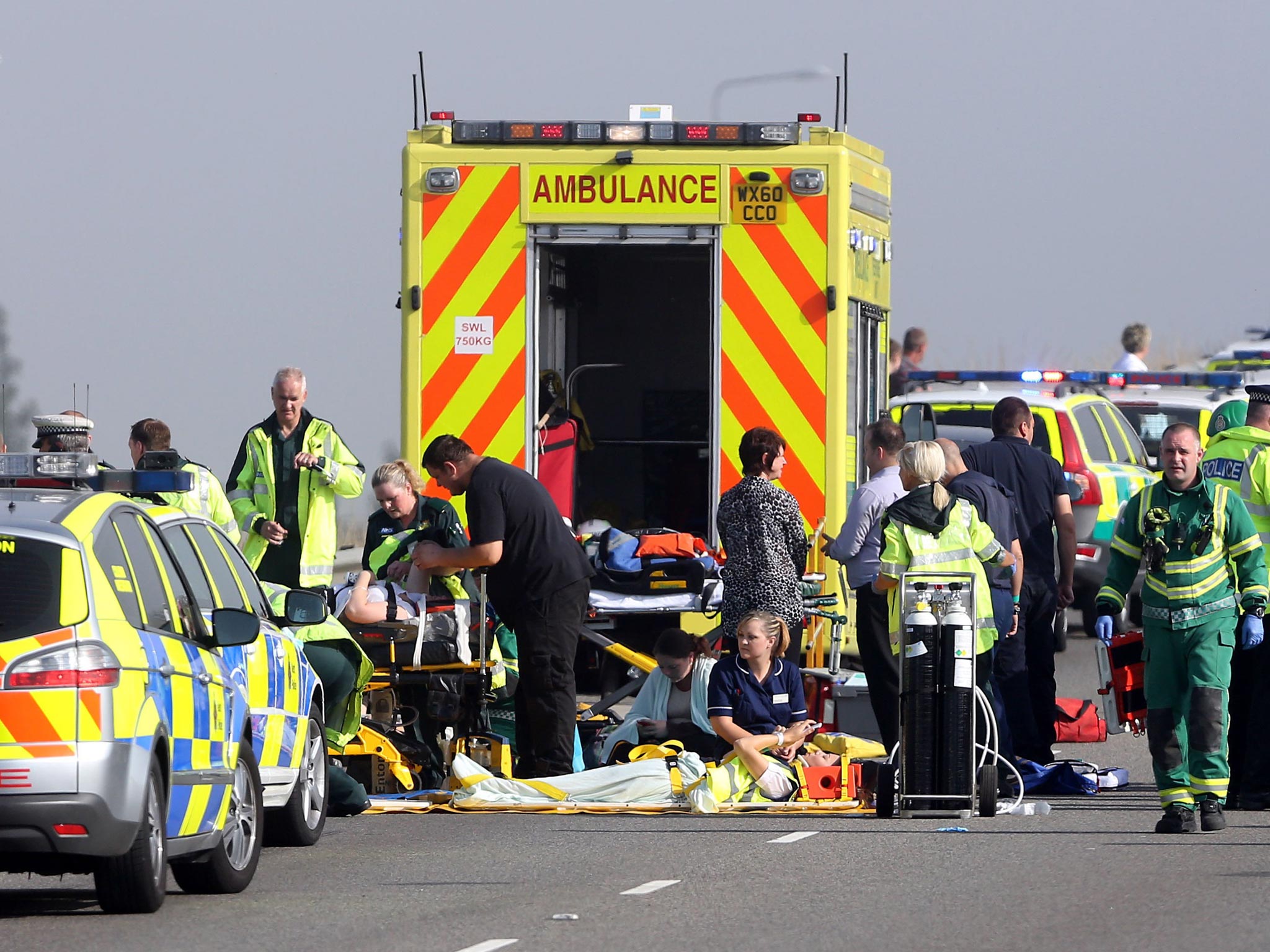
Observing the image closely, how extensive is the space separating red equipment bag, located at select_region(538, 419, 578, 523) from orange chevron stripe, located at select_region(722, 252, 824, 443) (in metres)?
1.76

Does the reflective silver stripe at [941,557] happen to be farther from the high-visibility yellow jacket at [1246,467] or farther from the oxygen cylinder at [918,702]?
the high-visibility yellow jacket at [1246,467]

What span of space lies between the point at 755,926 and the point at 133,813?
1.93 m

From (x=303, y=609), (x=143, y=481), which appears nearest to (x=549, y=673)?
(x=303, y=609)

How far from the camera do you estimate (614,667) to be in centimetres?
1485

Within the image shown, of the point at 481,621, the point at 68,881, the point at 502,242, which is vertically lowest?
the point at 68,881

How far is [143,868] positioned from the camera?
25.4 ft

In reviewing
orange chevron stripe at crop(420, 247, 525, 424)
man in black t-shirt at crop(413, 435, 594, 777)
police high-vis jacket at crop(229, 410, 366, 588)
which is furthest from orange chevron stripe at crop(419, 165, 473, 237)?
man in black t-shirt at crop(413, 435, 594, 777)

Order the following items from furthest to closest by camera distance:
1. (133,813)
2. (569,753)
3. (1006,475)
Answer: (1006,475), (569,753), (133,813)

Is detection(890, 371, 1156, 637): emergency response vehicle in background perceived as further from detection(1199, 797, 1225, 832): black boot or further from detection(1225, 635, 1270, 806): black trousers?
detection(1199, 797, 1225, 832): black boot

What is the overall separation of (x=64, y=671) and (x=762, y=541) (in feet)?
17.4

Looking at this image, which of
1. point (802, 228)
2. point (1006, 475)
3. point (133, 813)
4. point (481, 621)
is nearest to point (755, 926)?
point (133, 813)

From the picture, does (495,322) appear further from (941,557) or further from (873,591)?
(941,557)

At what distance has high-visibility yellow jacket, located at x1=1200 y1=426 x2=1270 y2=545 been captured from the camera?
11633mm

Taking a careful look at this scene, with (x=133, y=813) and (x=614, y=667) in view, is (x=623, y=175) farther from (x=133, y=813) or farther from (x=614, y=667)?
(x=133, y=813)
